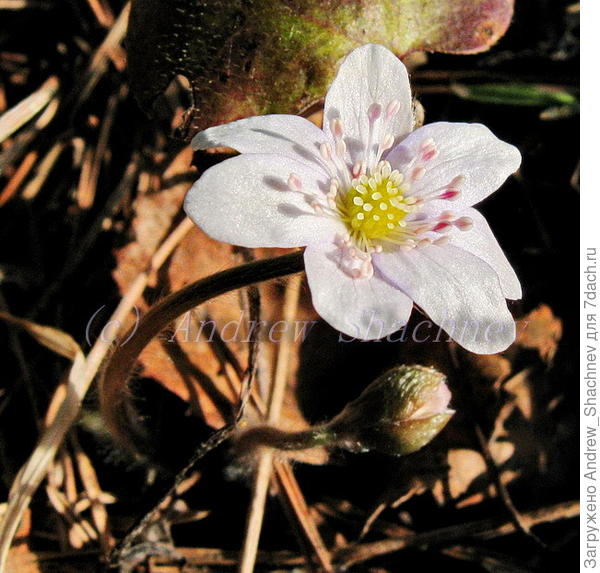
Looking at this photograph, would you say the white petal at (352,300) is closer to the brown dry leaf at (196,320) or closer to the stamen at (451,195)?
the stamen at (451,195)

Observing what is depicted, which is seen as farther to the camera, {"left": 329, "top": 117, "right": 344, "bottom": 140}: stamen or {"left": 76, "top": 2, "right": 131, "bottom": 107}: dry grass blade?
{"left": 76, "top": 2, "right": 131, "bottom": 107}: dry grass blade

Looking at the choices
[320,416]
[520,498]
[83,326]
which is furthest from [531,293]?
[83,326]

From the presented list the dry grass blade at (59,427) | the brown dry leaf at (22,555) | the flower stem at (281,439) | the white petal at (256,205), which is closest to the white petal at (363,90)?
the white petal at (256,205)

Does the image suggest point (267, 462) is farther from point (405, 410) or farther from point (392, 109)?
point (392, 109)

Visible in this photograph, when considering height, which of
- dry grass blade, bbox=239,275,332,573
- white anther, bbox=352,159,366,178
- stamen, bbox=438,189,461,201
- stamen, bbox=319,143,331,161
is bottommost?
dry grass blade, bbox=239,275,332,573

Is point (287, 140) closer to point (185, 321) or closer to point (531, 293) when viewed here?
point (185, 321)

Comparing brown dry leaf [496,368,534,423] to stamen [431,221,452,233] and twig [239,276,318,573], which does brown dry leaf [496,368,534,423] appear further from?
stamen [431,221,452,233]

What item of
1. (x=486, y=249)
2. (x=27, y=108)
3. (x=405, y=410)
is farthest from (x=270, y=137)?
(x=27, y=108)

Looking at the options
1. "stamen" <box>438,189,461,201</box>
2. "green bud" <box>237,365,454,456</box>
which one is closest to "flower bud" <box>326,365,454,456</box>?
"green bud" <box>237,365,454,456</box>
